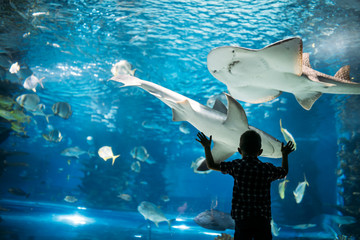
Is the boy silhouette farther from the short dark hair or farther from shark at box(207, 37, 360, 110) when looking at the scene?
shark at box(207, 37, 360, 110)

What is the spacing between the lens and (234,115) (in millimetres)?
2316

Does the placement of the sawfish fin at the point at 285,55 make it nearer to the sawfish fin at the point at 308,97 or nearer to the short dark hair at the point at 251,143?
the sawfish fin at the point at 308,97

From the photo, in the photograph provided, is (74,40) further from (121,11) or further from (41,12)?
(121,11)

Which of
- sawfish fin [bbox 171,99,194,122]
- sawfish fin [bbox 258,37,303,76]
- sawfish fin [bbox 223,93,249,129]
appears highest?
sawfish fin [bbox 258,37,303,76]

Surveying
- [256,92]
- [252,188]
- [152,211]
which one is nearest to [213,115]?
[256,92]

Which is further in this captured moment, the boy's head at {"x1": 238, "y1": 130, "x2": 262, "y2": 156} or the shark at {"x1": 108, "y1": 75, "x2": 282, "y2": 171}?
the shark at {"x1": 108, "y1": 75, "x2": 282, "y2": 171}

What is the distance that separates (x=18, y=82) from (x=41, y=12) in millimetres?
5622

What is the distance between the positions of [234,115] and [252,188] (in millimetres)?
783

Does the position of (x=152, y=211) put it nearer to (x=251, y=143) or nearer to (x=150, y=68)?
(x=150, y=68)

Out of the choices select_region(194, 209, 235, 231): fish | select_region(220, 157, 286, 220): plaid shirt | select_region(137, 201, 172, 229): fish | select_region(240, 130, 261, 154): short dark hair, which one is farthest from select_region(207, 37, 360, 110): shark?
select_region(137, 201, 172, 229): fish

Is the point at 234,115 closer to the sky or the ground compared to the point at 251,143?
closer to the sky

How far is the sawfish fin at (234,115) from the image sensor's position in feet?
7.26

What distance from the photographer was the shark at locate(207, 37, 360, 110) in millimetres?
2084

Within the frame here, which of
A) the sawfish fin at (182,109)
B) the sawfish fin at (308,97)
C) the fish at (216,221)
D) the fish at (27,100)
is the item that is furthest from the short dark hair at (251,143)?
the fish at (27,100)
